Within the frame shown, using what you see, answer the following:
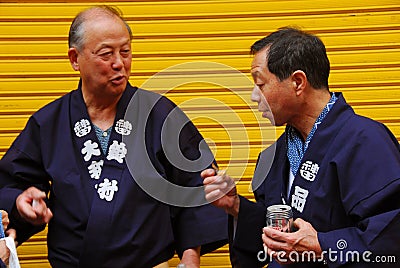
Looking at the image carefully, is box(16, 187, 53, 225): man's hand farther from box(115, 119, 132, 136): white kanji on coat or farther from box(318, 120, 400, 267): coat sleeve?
box(318, 120, 400, 267): coat sleeve

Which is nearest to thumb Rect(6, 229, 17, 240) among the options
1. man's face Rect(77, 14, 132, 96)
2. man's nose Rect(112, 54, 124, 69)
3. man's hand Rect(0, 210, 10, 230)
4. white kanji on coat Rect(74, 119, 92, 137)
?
man's hand Rect(0, 210, 10, 230)

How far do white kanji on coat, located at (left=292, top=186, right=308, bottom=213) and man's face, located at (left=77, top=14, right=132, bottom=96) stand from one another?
1227mm

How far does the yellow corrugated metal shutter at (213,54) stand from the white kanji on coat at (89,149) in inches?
44.8

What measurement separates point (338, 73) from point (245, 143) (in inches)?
33.1

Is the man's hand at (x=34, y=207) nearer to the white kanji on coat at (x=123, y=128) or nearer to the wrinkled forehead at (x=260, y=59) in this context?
the white kanji on coat at (x=123, y=128)

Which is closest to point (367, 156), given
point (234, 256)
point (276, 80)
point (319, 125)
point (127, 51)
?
point (319, 125)

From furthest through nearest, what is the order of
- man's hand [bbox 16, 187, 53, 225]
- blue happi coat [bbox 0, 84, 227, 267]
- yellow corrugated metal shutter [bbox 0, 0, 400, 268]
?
yellow corrugated metal shutter [bbox 0, 0, 400, 268] < blue happi coat [bbox 0, 84, 227, 267] < man's hand [bbox 16, 187, 53, 225]

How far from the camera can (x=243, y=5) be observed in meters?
6.47

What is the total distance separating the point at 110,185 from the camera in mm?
5195

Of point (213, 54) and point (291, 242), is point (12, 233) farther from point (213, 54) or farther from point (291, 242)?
point (213, 54)

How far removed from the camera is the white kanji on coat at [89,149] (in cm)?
532

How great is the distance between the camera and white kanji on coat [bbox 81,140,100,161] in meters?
5.32

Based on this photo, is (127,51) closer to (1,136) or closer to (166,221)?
(166,221)

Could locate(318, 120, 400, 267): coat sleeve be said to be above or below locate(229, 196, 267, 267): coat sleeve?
above
